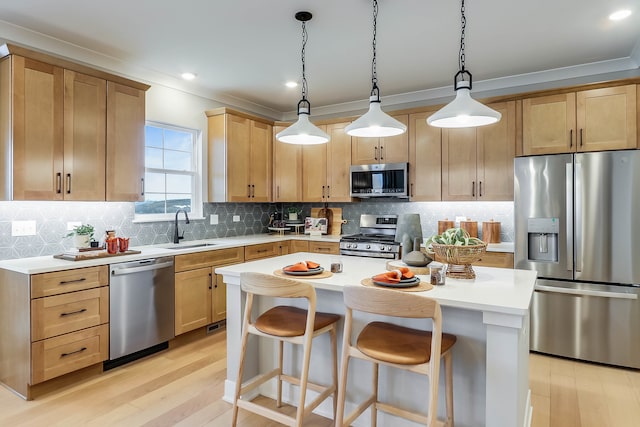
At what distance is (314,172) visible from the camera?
4.99 metres

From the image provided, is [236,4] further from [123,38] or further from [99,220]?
[99,220]

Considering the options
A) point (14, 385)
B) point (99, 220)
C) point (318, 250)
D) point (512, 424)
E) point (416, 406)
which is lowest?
point (14, 385)

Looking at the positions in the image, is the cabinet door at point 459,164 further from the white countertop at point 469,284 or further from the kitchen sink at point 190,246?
the kitchen sink at point 190,246

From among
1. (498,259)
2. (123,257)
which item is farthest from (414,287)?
(123,257)

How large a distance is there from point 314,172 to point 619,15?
10.7 ft

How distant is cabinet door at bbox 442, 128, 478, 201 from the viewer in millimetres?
4020

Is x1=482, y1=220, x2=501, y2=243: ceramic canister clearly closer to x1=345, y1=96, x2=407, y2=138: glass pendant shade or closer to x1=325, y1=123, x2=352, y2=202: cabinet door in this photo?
x1=325, y1=123, x2=352, y2=202: cabinet door

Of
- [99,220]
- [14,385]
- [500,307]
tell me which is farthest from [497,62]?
[14,385]

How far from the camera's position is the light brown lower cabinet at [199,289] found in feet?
11.6

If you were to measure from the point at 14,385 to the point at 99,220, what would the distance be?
138 cm

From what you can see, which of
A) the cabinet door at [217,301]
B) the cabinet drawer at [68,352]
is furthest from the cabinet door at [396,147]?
the cabinet drawer at [68,352]

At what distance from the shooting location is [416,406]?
205 cm

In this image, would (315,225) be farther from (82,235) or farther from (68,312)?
(68,312)

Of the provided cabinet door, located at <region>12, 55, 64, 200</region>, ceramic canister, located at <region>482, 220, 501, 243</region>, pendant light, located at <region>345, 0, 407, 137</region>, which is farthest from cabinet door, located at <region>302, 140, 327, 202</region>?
cabinet door, located at <region>12, 55, 64, 200</region>
